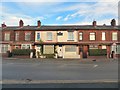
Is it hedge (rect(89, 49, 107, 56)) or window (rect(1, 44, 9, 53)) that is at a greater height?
window (rect(1, 44, 9, 53))

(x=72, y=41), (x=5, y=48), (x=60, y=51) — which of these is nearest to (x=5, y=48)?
(x=5, y=48)

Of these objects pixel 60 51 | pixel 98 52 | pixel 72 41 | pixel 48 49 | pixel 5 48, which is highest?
pixel 72 41

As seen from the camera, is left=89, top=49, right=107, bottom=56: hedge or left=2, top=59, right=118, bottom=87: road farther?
left=89, top=49, right=107, bottom=56: hedge

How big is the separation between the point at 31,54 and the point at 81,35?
10824 millimetres

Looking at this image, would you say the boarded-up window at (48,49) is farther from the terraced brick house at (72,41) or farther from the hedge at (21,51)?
the hedge at (21,51)

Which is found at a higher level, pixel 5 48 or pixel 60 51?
pixel 5 48

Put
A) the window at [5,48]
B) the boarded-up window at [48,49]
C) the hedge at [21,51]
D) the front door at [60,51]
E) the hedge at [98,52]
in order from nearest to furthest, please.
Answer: the hedge at [98,52]
the hedge at [21,51]
the front door at [60,51]
the boarded-up window at [48,49]
the window at [5,48]

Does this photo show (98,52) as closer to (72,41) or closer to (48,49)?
(72,41)

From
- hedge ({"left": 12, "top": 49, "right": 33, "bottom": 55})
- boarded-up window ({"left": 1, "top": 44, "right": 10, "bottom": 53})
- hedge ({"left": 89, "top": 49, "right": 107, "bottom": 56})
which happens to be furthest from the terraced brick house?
hedge ({"left": 12, "top": 49, "right": 33, "bottom": 55})

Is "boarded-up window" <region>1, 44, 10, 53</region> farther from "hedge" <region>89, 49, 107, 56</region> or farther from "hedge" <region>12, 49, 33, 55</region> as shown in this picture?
"hedge" <region>89, 49, 107, 56</region>

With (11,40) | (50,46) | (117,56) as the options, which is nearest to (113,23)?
(117,56)

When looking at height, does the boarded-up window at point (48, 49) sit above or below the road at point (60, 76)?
above

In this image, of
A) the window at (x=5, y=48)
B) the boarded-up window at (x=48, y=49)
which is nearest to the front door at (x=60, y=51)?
the boarded-up window at (x=48, y=49)

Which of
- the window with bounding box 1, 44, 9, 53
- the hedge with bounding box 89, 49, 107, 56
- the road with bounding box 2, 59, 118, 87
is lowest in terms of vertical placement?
the road with bounding box 2, 59, 118, 87
